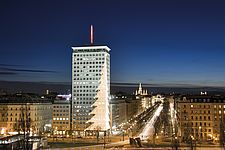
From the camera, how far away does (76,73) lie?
3681 inches

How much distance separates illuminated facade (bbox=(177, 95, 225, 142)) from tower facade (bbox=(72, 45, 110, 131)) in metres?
22.9

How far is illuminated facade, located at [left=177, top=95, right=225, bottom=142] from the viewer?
253 feet

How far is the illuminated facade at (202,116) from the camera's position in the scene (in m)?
77.2

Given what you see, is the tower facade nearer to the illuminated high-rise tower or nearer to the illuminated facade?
the illuminated high-rise tower

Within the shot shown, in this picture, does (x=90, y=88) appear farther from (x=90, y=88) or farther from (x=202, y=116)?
(x=202, y=116)

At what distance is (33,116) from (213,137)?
47.7m

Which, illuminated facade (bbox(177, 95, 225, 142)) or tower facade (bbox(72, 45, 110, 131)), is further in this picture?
tower facade (bbox(72, 45, 110, 131))

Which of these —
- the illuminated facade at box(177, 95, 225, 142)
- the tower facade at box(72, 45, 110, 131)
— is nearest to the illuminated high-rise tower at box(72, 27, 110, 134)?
the tower facade at box(72, 45, 110, 131)

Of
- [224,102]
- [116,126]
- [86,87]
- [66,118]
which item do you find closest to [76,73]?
[86,87]

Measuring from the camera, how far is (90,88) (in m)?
92.6

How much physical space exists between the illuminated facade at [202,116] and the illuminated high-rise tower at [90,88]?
22944 mm

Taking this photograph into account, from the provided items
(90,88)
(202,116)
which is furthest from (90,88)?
(202,116)

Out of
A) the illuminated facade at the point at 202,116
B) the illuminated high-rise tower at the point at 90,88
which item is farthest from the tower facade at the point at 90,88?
the illuminated facade at the point at 202,116

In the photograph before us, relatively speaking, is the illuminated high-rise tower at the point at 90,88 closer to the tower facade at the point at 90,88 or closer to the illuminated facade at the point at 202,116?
the tower facade at the point at 90,88
